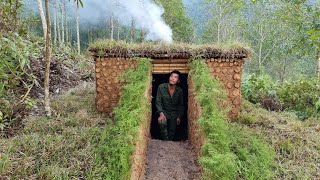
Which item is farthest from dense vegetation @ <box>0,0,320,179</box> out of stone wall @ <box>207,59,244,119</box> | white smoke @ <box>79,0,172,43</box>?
white smoke @ <box>79,0,172,43</box>

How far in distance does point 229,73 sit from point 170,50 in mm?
1442

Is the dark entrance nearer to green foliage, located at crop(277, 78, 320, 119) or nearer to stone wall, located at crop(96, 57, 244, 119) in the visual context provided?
stone wall, located at crop(96, 57, 244, 119)

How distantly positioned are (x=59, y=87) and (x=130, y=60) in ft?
12.8

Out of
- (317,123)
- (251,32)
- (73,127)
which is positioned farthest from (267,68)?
(73,127)

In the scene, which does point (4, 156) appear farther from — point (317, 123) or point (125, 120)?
point (317, 123)

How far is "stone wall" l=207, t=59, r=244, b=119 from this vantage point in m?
7.19

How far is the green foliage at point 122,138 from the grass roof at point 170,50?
130 cm

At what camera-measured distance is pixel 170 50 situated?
7102 mm

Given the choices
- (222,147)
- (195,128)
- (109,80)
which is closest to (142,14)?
(109,80)

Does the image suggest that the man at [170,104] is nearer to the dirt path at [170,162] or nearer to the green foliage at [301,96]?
the dirt path at [170,162]

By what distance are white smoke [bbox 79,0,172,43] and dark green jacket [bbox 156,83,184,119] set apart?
1100 cm

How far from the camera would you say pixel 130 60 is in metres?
7.18

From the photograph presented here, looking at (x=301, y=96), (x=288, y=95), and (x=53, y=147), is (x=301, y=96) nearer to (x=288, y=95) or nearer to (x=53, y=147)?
(x=288, y=95)

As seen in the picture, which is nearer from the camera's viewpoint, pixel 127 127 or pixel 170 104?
pixel 127 127
